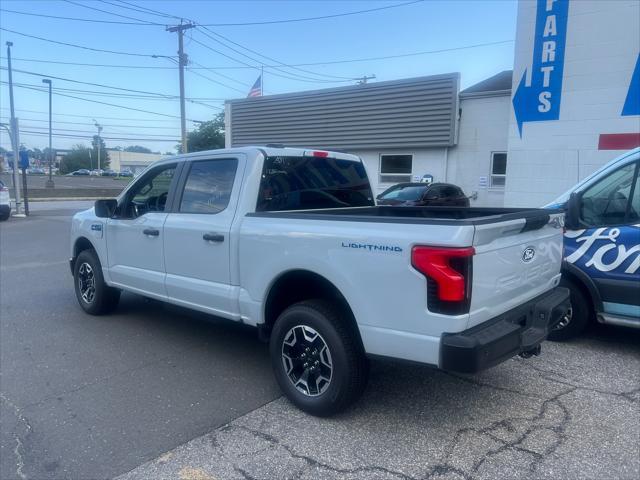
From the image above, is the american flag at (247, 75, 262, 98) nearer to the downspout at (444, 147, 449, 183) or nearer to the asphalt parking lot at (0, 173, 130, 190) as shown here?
the downspout at (444, 147, 449, 183)

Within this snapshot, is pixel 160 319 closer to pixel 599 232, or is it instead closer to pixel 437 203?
pixel 599 232

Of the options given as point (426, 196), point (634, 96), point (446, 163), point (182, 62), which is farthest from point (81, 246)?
point (182, 62)

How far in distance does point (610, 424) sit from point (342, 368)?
1.95 m

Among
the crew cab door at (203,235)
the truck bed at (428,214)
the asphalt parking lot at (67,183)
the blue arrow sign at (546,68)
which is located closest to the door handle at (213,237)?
the crew cab door at (203,235)

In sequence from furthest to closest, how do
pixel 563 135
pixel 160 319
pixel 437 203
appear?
pixel 437 203
pixel 563 135
pixel 160 319

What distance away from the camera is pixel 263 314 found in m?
3.89

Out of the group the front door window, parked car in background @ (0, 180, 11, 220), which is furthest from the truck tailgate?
parked car in background @ (0, 180, 11, 220)

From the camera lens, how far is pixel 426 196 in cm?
1260

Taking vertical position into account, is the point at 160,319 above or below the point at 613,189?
below

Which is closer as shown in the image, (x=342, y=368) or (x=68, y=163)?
(x=342, y=368)

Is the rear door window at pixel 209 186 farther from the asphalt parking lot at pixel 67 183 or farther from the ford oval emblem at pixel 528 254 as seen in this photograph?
the asphalt parking lot at pixel 67 183

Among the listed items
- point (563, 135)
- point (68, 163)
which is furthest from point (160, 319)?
point (68, 163)

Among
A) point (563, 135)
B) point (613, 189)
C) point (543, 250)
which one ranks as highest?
point (563, 135)

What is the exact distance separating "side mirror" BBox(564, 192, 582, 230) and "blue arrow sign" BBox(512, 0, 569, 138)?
7.03 m
